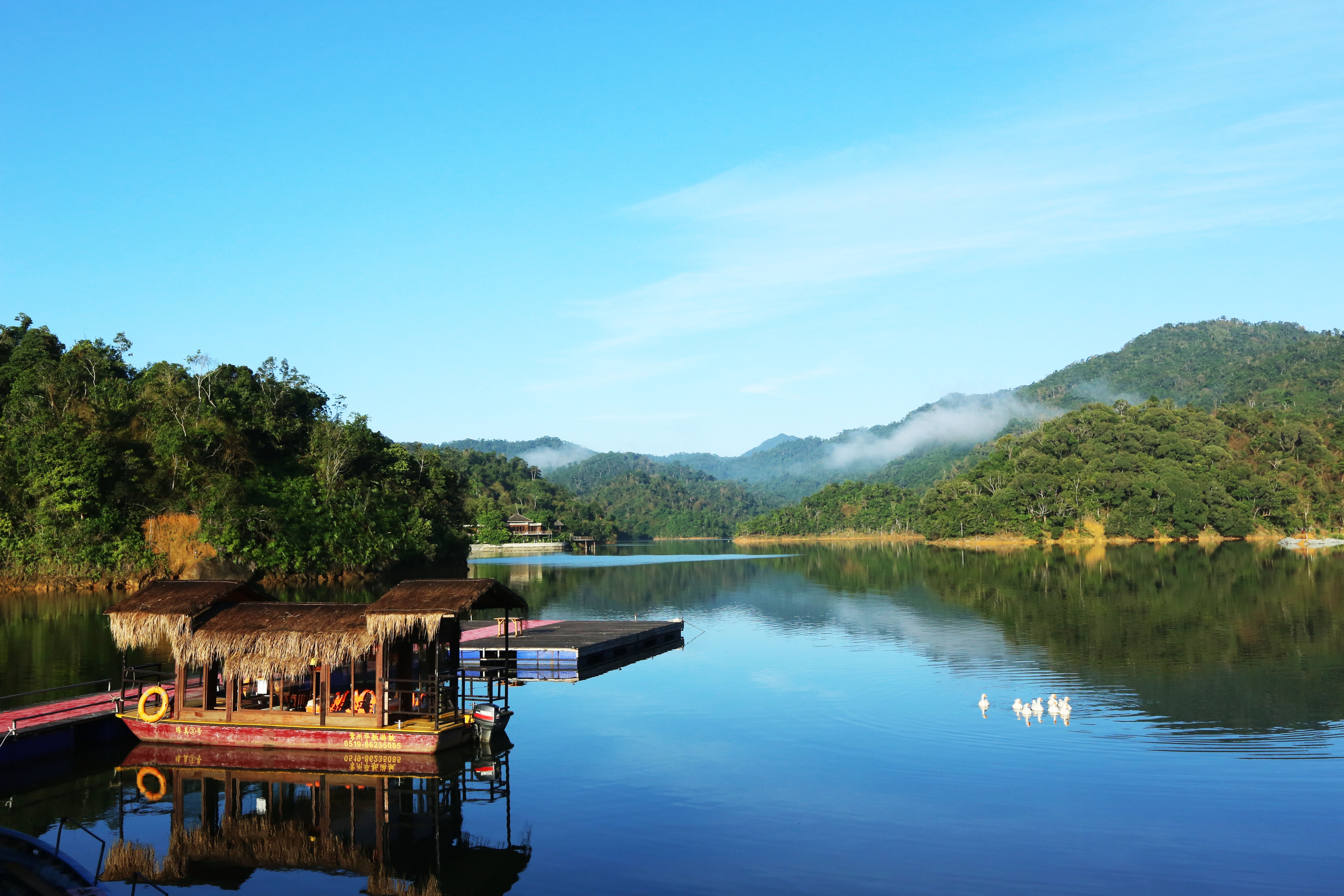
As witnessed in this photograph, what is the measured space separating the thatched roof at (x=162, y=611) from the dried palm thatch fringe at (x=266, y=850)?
250 inches

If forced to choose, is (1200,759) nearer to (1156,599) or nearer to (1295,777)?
(1295,777)

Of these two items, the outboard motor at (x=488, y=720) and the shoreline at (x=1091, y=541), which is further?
the shoreline at (x=1091, y=541)

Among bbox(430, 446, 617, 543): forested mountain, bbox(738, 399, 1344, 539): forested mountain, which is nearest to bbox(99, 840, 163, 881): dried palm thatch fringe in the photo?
bbox(738, 399, 1344, 539): forested mountain

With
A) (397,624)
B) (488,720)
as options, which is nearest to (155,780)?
(397,624)

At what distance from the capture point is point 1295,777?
17.6m

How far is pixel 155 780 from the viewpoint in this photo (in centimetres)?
1881

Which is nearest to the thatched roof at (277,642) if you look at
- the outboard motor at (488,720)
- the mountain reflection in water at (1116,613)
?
the outboard motor at (488,720)

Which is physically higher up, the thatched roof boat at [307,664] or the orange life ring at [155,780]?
the thatched roof boat at [307,664]

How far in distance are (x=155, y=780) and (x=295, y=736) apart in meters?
2.68

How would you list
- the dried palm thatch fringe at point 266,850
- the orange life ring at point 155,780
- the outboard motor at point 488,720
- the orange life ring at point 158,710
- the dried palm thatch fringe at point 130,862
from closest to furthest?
the dried palm thatch fringe at point 130,862 < the dried palm thatch fringe at point 266,850 < the orange life ring at point 155,780 < the outboard motor at point 488,720 < the orange life ring at point 158,710

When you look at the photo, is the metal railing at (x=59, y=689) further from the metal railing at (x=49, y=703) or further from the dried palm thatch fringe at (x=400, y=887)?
A: the dried palm thatch fringe at (x=400, y=887)

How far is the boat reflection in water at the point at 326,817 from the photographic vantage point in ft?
46.0

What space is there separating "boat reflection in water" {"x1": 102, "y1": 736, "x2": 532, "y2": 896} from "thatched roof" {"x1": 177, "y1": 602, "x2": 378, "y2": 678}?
1.88 metres

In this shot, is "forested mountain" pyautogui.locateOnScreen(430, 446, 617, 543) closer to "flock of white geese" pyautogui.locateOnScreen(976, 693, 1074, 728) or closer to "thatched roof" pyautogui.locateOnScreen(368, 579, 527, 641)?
"thatched roof" pyautogui.locateOnScreen(368, 579, 527, 641)
